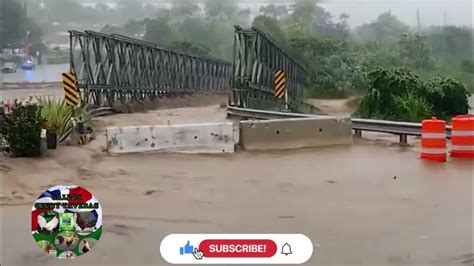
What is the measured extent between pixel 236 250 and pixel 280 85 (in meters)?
25.7

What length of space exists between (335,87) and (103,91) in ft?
39.9

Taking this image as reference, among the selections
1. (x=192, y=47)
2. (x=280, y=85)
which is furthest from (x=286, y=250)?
(x=192, y=47)

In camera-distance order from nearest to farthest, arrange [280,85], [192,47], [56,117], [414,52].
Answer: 1. [56,117]
2. [414,52]
3. [280,85]
4. [192,47]

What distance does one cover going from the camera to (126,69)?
1256 inches

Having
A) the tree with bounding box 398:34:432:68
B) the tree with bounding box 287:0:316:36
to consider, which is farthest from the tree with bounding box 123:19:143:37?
the tree with bounding box 287:0:316:36

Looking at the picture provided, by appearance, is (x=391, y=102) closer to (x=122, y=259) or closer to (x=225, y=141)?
(x=225, y=141)

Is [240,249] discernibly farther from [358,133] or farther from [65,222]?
[358,133]

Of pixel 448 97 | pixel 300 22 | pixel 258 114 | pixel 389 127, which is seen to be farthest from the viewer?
pixel 300 22

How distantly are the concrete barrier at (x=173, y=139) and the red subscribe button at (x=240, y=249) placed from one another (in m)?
8.80

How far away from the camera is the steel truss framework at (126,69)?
26.0 metres

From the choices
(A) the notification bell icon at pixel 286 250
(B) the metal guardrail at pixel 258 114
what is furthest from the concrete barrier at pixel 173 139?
(A) the notification bell icon at pixel 286 250

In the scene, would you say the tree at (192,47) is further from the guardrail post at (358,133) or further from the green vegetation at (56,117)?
the green vegetation at (56,117)

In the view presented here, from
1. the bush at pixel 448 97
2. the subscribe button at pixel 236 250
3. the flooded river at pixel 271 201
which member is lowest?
the flooded river at pixel 271 201

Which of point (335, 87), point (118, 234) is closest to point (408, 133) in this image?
point (118, 234)
